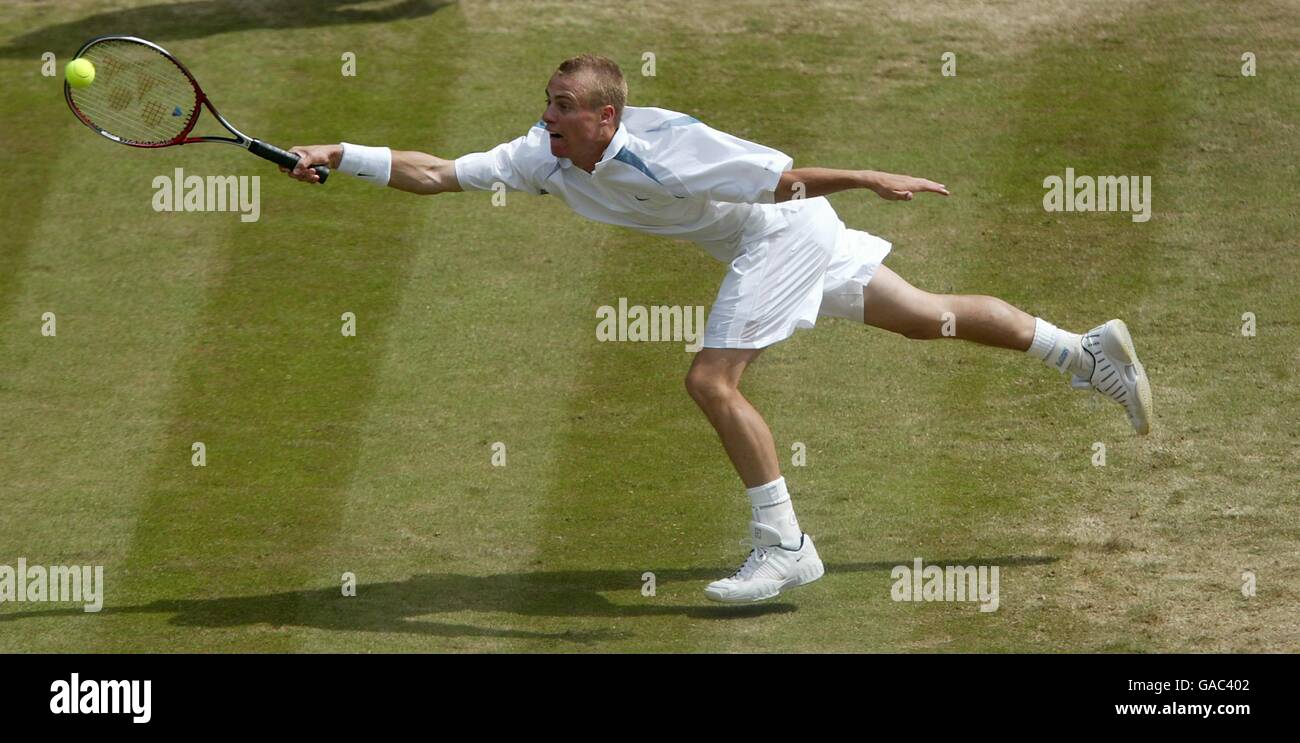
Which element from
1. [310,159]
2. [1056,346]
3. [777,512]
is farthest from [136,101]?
[1056,346]

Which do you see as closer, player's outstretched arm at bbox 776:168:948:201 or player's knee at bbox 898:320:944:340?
player's outstretched arm at bbox 776:168:948:201

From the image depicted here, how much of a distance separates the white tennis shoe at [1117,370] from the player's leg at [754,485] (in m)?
1.82

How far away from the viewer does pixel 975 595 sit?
773 cm

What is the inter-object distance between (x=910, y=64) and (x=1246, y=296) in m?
3.63

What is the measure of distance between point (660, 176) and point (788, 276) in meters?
0.75

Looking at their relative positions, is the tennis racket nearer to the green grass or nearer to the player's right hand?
the player's right hand

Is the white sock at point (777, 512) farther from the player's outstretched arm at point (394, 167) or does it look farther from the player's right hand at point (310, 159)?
the player's right hand at point (310, 159)

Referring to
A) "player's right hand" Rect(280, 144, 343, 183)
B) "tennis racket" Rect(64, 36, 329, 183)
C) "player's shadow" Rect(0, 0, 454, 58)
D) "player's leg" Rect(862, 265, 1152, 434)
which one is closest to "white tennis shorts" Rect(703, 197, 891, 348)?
"player's leg" Rect(862, 265, 1152, 434)

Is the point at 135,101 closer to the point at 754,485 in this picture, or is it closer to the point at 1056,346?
the point at 754,485

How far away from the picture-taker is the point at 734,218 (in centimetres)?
786

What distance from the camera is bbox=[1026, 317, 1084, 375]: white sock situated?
8453 mm

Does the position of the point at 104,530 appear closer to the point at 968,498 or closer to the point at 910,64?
the point at 968,498

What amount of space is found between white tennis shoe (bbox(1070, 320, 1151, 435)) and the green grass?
41 centimetres

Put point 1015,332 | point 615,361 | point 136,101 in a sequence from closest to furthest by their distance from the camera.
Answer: point 1015,332, point 136,101, point 615,361
